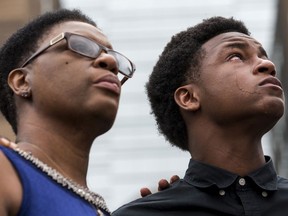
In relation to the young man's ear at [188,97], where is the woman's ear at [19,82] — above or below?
below

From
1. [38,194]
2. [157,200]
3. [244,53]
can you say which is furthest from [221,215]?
[38,194]

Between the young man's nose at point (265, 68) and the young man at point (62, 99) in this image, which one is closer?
the young man at point (62, 99)

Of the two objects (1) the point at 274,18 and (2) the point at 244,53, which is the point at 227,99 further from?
(1) the point at 274,18

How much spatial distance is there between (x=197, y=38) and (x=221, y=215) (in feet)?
4.13

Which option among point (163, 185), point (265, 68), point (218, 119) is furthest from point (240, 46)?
point (163, 185)

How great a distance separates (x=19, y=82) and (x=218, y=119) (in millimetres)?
1416

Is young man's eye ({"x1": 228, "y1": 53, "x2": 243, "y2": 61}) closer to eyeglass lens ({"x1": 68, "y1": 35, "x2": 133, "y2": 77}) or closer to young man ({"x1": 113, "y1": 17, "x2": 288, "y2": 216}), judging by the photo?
young man ({"x1": 113, "y1": 17, "x2": 288, "y2": 216})

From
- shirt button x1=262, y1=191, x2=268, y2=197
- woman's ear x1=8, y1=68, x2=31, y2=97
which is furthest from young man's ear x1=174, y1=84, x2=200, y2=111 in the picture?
woman's ear x1=8, y1=68, x2=31, y2=97

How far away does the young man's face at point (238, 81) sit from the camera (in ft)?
19.4

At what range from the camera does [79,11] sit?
5.48m

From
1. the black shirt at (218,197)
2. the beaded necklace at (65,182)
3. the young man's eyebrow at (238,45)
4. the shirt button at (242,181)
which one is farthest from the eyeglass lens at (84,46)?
the young man's eyebrow at (238,45)

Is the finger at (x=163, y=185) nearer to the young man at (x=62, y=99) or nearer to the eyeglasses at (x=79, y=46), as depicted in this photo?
the young man at (x=62, y=99)

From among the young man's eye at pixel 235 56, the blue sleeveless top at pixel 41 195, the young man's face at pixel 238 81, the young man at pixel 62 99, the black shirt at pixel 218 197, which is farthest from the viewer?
the young man's eye at pixel 235 56

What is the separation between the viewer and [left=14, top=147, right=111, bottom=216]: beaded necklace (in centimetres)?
454
